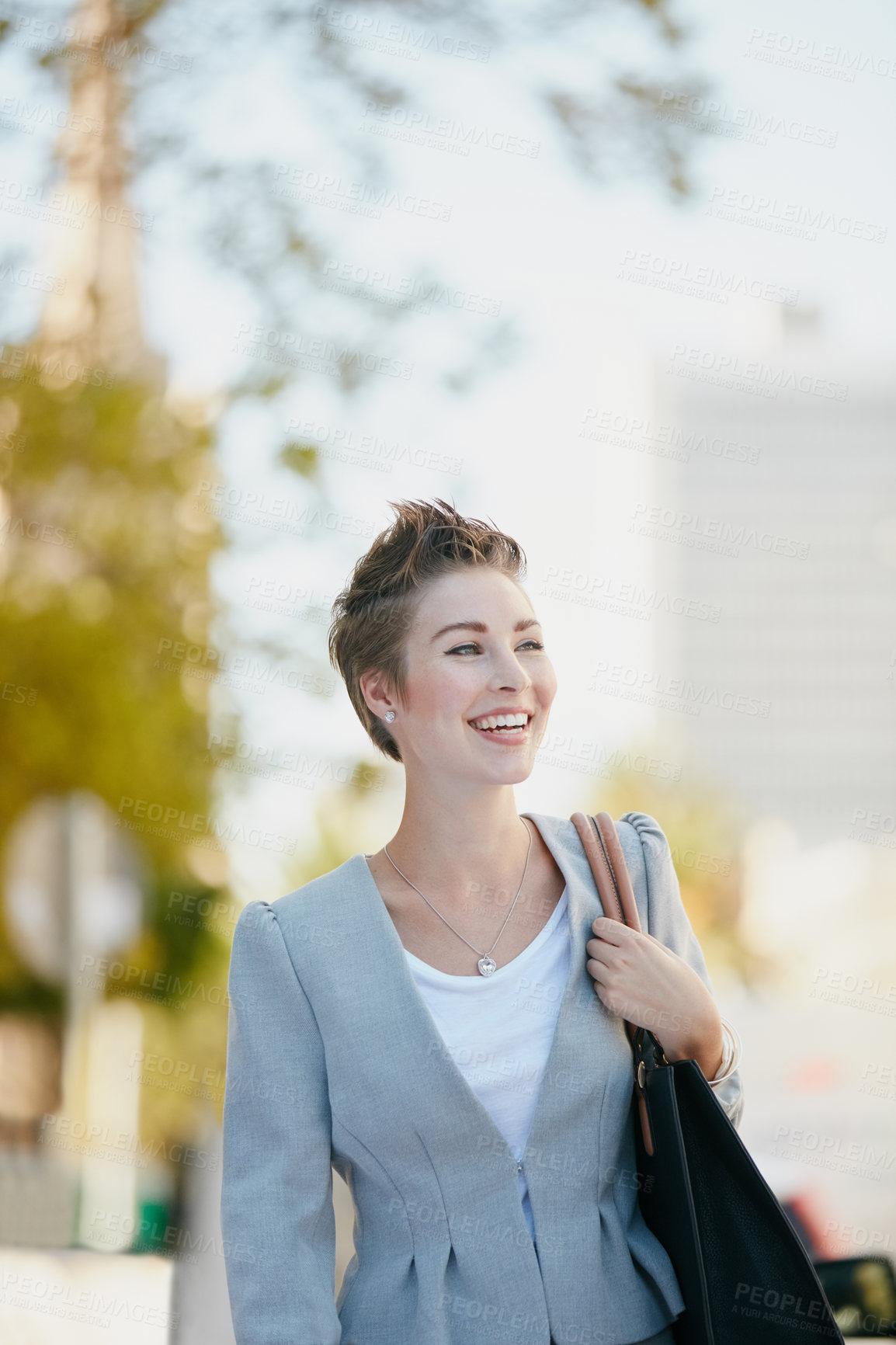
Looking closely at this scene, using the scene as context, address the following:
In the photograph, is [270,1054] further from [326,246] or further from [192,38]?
[192,38]

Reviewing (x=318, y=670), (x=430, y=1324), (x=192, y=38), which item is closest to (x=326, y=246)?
(x=192, y=38)

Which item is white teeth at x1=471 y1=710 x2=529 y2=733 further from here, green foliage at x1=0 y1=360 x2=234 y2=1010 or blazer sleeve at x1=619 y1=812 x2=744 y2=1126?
green foliage at x1=0 y1=360 x2=234 y2=1010

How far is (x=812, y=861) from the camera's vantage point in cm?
6116

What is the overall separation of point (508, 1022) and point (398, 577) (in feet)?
2.10

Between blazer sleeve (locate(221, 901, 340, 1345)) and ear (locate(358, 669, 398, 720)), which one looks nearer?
blazer sleeve (locate(221, 901, 340, 1345))

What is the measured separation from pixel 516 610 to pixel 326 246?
127 inches

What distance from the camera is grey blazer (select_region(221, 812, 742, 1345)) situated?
1.40 m

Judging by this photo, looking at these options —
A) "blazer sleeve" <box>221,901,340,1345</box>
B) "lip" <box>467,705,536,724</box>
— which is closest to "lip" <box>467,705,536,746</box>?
"lip" <box>467,705,536,724</box>

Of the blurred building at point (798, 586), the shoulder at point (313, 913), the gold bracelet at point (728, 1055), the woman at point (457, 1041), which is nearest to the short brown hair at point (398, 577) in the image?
the woman at point (457, 1041)

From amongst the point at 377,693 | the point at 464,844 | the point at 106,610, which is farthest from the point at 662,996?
the point at 106,610

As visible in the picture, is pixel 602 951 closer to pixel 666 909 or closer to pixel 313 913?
→ pixel 666 909

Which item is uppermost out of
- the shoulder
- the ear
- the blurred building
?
the blurred building

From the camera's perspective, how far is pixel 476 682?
5.10 ft

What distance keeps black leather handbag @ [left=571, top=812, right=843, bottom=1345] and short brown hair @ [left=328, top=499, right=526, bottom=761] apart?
2.13 ft
